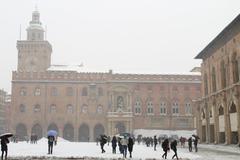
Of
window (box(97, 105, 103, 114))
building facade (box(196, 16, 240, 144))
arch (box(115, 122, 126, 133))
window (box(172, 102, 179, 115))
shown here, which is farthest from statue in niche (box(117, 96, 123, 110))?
building facade (box(196, 16, 240, 144))

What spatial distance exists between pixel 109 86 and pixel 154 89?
25.3 ft

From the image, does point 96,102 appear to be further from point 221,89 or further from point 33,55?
point 221,89

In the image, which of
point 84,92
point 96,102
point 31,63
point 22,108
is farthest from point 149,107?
point 31,63

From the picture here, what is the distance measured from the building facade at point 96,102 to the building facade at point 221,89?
1912 centimetres

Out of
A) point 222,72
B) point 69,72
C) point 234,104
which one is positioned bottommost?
point 234,104

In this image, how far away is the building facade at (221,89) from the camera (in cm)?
3025

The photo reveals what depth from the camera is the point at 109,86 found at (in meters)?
60.4

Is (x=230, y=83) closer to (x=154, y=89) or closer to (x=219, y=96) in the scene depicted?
(x=219, y=96)

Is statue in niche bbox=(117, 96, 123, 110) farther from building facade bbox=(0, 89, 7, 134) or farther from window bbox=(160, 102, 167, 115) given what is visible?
building facade bbox=(0, 89, 7, 134)

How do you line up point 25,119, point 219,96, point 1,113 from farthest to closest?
point 1,113 → point 25,119 → point 219,96

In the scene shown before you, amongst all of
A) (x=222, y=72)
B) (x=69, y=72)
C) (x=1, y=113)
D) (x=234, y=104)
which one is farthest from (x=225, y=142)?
(x=1, y=113)

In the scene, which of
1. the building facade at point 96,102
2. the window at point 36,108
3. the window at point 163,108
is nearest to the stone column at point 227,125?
the building facade at point 96,102

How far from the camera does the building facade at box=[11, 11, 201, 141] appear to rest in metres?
58.7

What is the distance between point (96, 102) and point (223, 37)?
3109cm
